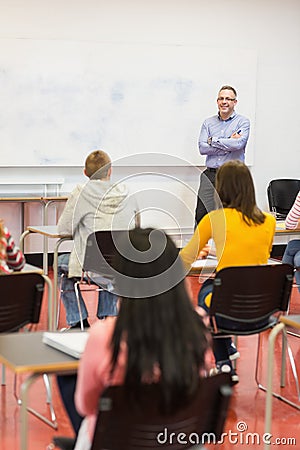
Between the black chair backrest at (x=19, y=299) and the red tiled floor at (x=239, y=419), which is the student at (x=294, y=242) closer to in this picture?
the red tiled floor at (x=239, y=419)

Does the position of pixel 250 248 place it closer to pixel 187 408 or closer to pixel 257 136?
pixel 187 408

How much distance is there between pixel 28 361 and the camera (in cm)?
250

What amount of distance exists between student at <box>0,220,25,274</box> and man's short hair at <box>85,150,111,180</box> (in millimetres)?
1279

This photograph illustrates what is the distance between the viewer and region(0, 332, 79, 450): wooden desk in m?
2.44

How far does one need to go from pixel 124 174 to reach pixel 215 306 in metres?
4.05

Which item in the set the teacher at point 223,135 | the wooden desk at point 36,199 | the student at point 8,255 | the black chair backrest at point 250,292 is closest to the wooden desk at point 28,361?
the student at point 8,255

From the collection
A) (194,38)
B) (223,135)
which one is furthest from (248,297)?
(194,38)

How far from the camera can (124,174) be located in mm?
7742

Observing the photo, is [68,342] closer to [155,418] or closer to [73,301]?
[155,418]

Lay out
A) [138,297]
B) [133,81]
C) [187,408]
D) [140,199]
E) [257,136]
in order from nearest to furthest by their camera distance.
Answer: [138,297] < [187,408] < [140,199] < [133,81] < [257,136]

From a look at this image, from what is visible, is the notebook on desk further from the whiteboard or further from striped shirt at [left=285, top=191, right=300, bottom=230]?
the whiteboard

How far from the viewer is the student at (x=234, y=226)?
13.0 feet

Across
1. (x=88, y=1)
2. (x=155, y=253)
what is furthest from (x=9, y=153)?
(x=155, y=253)

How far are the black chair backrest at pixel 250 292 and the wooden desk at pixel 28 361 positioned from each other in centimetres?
127
